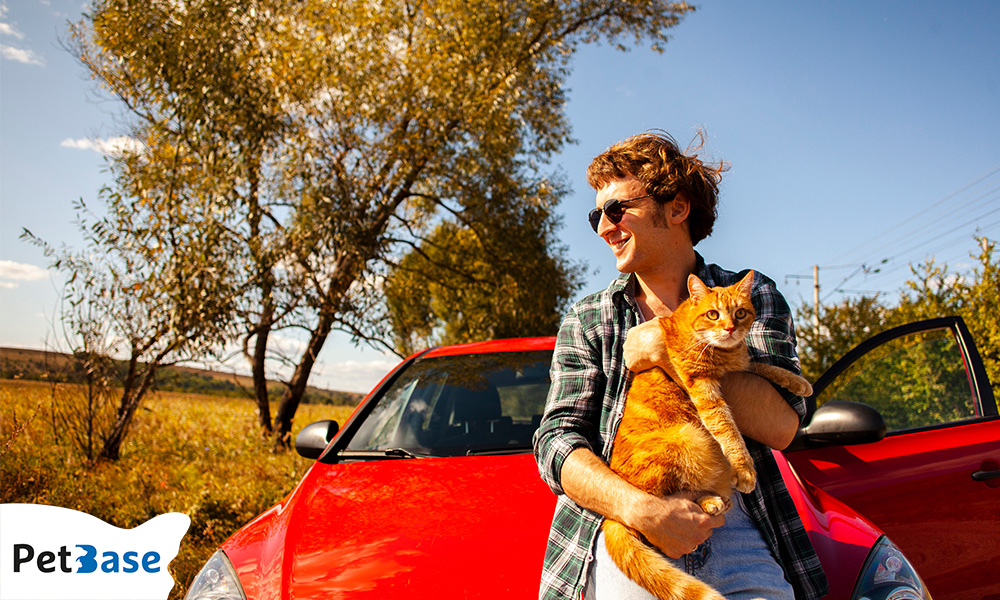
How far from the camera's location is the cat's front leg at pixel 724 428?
1.42 meters

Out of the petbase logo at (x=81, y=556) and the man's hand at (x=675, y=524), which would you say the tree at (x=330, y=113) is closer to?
the petbase logo at (x=81, y=556)

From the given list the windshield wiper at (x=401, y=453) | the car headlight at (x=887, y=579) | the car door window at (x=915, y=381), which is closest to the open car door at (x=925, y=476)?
the car door window at (x=915, y=381)

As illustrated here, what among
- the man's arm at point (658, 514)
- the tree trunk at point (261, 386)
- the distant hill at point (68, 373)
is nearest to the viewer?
the man's arm at point (658, 514)

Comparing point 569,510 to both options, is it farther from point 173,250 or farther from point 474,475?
point 173,250

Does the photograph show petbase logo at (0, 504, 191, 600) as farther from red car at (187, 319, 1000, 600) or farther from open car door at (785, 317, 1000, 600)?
open car door at (785, 317, 1000, 600)

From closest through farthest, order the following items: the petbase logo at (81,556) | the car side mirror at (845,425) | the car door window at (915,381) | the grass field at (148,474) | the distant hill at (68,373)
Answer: the car side mirror at (845,425), the petbase logo at (81,556), the car door window at (915,381), the grass field at (148,474), the distant hill at (68,373)

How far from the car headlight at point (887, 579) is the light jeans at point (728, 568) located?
440 millimetres

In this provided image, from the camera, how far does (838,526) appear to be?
2.02 metres

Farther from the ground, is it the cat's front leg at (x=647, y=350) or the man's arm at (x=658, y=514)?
the cat's front leg at (x=647, y=350)

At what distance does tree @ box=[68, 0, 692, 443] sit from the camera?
700 centimetres

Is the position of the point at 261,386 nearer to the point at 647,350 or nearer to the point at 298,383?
the point at 298,383

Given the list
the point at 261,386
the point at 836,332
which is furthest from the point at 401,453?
the point at 836,332

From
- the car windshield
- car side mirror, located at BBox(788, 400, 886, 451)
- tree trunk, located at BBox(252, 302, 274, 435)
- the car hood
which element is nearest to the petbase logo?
the car hood

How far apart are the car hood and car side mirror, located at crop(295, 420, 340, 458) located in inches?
12.1
